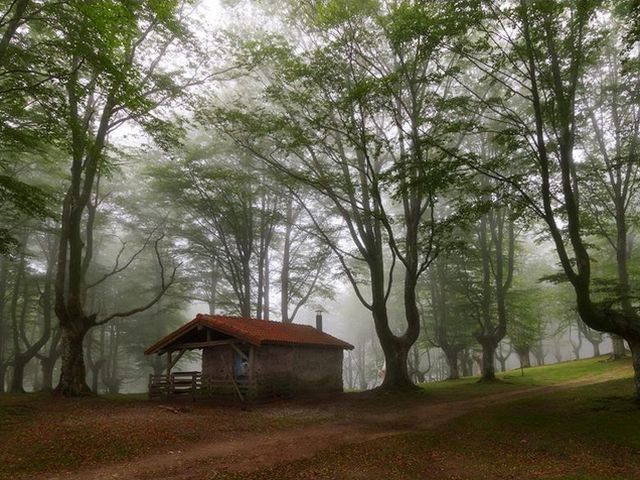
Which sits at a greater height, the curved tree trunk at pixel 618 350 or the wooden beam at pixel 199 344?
the wooden beam at pixel 199 344

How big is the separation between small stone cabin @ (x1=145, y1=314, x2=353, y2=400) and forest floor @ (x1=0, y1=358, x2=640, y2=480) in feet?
10.2

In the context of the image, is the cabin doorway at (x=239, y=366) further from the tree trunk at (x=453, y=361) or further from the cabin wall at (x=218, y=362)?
the tree trunk at (x=453, y=361)

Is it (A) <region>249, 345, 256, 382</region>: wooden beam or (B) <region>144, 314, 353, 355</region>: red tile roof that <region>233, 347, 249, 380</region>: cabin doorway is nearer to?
(A) <region>249, 345, 256, 382</region>: wooden beam

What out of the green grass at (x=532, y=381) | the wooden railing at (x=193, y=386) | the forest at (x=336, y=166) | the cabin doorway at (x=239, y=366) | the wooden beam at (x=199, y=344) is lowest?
the green grass at (x=532, y=381)

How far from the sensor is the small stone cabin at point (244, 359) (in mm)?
21078

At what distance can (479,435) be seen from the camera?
12.2m

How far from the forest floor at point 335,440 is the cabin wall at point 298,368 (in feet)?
10.8

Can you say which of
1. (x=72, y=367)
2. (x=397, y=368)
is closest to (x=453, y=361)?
(x=397, y=368)

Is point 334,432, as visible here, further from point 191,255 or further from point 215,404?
point 191,255

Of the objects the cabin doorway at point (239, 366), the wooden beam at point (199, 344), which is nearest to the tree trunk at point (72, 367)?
the wooden beam at point (199, 344)

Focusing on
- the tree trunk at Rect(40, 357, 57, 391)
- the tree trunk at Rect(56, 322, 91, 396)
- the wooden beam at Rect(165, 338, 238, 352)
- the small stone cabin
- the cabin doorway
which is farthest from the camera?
the tree trunk at Rect(40, 357, 57, 391)

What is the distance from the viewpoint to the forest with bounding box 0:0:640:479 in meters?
14.0

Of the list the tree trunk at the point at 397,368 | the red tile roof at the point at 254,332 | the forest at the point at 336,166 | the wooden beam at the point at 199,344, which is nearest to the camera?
the forest at the point at 336,166

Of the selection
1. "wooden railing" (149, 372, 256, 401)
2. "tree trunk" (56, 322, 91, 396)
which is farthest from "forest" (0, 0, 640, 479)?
"wooden railing" (149, 372, 256, 401)
